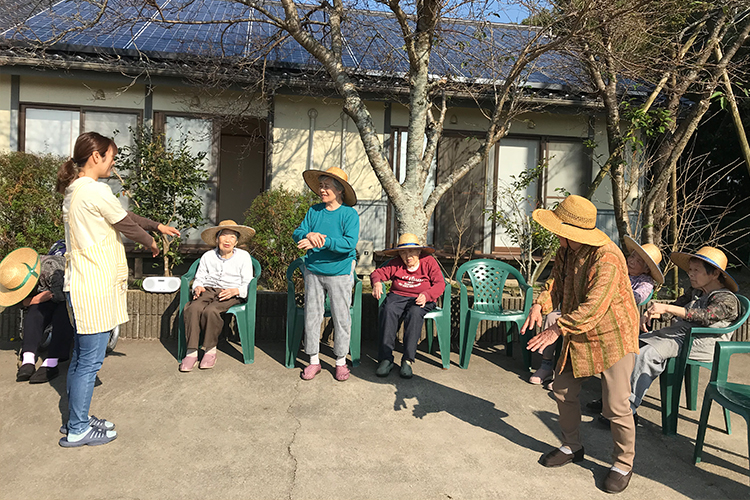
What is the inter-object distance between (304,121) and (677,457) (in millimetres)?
6961

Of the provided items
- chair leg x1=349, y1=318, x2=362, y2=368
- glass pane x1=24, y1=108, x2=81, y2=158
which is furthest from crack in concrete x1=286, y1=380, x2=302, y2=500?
glass pane x1=24, y1=108, x2=81, y2=158

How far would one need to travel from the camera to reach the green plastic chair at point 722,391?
334 cm

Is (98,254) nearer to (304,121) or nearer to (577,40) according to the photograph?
(577,40)

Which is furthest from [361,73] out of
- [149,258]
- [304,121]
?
[149,258]

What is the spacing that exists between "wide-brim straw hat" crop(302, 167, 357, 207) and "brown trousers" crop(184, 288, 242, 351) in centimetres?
138

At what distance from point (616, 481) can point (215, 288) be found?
12.3 ft

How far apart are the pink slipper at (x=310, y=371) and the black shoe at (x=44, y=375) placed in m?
2.02

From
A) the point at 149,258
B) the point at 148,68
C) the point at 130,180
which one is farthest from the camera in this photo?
the point at 149,258

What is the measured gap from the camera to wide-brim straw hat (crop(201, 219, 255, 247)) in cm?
545

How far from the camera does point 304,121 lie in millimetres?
8938

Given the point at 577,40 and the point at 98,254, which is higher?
the point at 577,40

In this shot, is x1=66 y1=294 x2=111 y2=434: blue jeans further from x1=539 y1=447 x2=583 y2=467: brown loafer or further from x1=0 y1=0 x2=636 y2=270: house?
x1=0 y1=0 x2=636 y2=270: house

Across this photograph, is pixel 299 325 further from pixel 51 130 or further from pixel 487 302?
pixel 51 130

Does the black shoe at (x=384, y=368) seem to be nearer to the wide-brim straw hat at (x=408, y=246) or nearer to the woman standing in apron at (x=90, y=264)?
the wide-brim straw hat at (x=408, y=246)
